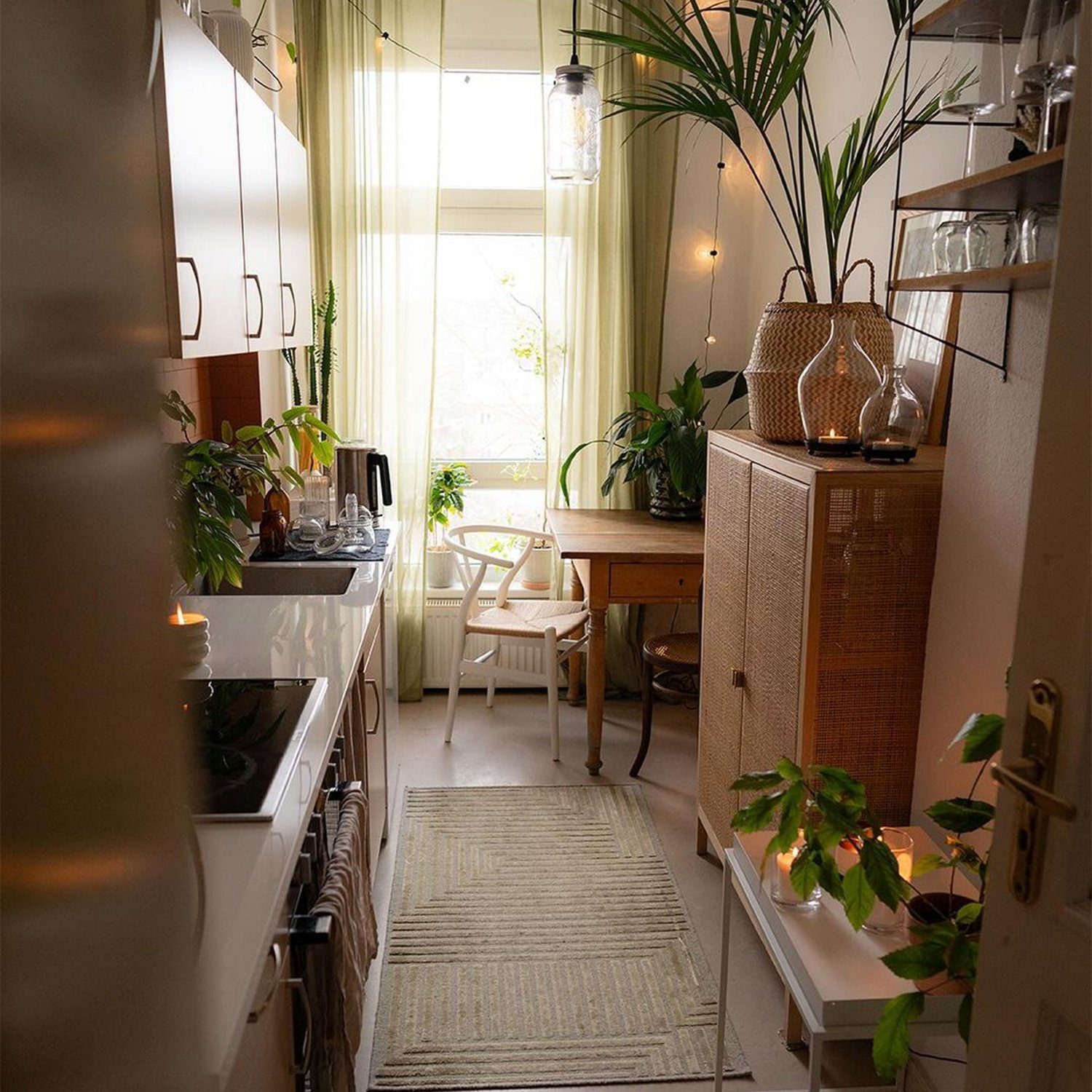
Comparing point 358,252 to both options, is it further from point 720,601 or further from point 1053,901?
point 1053,901

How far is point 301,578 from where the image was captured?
2.87 meters

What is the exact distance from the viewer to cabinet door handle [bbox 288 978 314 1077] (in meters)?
1.39

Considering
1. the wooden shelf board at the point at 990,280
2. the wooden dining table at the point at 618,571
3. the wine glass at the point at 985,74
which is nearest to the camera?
the wooden shelf board at the point at 990,280

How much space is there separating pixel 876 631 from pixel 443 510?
2.45 meters

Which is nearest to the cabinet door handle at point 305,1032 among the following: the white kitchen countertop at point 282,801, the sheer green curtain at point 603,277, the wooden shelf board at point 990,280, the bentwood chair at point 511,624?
the white kitchen countertop at point 282,801

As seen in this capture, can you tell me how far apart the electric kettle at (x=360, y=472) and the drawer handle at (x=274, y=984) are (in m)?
2.17

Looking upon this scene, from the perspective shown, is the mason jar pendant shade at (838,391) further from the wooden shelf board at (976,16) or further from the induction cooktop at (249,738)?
the induction cooktop at (249,738)

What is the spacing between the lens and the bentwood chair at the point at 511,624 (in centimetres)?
363

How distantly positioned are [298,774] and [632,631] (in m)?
2.83

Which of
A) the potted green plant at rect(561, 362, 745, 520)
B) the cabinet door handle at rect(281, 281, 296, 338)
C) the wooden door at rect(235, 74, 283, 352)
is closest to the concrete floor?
the potted green plant at rect(561, 362, 745, 520)

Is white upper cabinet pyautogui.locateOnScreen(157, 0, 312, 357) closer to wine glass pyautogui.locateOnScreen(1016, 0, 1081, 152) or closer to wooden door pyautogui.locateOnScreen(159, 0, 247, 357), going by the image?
wooden door pyautogui.locateOnScreen(159, 0, 247, 357)

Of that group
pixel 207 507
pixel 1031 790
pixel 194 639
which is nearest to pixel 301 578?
pixel 194 639

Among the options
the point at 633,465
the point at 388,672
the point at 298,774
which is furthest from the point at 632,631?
the point at 298,774

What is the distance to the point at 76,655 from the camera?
0.31 metres
